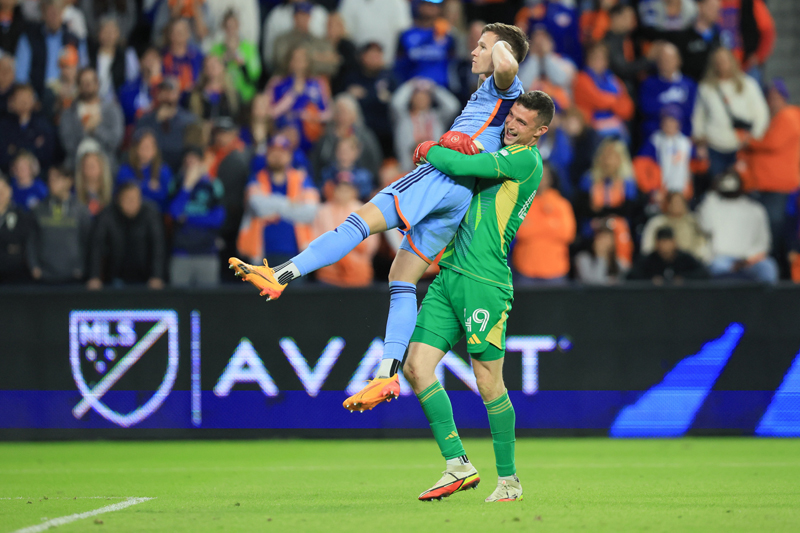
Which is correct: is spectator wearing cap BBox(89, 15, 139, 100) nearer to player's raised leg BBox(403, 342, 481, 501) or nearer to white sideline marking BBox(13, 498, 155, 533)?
white sideline marking BBox(13, 498, 155, 533)

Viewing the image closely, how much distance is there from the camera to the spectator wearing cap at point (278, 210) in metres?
11.1

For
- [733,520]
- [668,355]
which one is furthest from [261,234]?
[733,520]

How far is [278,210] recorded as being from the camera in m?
11.1

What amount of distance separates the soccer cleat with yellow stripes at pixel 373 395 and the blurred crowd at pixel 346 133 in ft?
17.4

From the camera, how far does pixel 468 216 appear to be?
6.03 m

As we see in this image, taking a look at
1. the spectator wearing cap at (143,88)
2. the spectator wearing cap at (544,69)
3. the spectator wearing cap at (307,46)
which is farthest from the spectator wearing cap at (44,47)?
the spectator wearing cap at (544,69)

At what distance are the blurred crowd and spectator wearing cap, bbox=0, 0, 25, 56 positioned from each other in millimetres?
25

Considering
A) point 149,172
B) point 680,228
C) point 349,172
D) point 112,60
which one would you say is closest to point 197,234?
point 149,172

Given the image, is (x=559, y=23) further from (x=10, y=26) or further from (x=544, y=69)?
(x=10, y=26)

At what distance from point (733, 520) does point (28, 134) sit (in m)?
9.88

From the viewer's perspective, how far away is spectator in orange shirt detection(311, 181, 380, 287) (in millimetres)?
11016

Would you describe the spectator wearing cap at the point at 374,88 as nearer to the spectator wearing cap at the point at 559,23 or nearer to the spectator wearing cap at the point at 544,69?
the spectator wearing cap at the point at 544,69

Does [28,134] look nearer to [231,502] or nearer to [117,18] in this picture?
[117,18]

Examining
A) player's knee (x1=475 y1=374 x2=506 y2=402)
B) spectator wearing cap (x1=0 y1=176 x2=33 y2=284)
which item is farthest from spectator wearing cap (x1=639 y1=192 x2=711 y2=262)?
spectator wearing cap (x1=0 y1=176 x2=33 y2=284)
